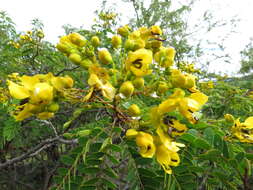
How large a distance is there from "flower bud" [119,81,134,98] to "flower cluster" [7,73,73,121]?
255 millimetres

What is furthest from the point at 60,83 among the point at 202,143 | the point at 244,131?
the point at 244,131

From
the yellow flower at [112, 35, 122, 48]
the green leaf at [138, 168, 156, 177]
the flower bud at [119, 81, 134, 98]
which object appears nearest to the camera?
the flower bud at [119, 81, 134, 98]

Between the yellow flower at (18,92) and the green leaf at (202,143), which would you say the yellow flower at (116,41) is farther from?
the green leaf at (202,143)

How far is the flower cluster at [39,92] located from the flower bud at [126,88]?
0.84 feet

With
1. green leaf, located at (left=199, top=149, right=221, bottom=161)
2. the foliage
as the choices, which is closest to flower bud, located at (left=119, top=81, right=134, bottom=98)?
the foliage

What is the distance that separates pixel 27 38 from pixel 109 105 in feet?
10.6

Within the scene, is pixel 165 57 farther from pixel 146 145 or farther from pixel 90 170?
pixel 90 170

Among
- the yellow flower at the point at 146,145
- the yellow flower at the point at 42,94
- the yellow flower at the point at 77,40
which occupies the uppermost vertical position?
the yellow flower at the point at 77,40

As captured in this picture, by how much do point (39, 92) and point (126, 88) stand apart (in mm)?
382

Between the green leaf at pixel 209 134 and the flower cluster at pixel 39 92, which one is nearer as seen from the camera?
the flower cluster at pixel 39 92

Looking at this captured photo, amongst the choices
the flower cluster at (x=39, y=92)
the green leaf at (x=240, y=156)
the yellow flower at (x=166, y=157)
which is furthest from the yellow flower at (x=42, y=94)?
the green leaf at (x=240, y=156)

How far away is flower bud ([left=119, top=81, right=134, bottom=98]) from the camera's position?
3.30 ft

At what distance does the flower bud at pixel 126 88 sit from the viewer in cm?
100

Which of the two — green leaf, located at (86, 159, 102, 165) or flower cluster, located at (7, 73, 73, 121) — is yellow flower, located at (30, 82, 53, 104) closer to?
flower cluster, located at (7, 73, 73, 121)
